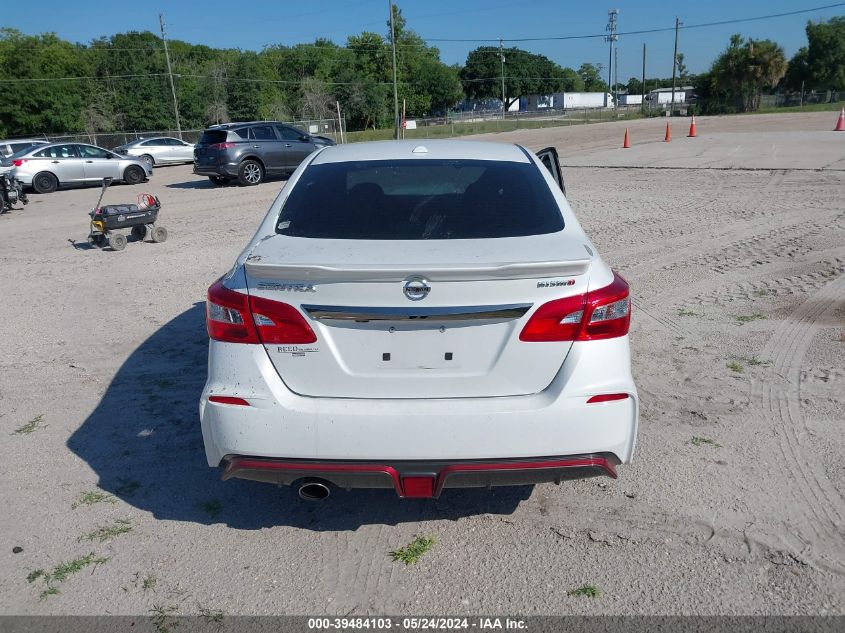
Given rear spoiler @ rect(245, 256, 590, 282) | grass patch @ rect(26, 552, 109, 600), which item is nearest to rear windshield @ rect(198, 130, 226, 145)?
grass patch @ rect(26, 552, 109, 600)

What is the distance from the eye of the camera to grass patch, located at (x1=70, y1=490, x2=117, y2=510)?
362cm

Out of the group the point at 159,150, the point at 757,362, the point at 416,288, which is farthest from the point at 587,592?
the point at 159,150

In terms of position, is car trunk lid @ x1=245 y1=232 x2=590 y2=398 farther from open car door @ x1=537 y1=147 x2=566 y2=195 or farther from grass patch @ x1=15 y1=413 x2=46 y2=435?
open car door @ x1=537 y1=147 x2=566 y2=195

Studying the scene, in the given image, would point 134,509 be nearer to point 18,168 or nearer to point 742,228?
point 742,228

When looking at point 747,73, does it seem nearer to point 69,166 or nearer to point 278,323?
point 69,166

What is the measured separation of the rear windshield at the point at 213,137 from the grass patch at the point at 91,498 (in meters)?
17.3

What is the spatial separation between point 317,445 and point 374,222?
1.17m

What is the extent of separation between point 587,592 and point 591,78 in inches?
7092

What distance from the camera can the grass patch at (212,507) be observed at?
3.51 m

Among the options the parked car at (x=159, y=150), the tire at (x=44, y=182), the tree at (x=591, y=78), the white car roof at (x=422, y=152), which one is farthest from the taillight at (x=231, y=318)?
the tree at (x=591, y=78)

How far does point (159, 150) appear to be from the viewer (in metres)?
30.4

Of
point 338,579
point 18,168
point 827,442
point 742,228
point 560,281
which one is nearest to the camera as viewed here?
point 560,281

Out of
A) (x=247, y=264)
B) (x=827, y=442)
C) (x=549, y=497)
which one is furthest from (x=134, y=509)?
(x=827, y=442)

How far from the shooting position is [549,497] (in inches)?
142
